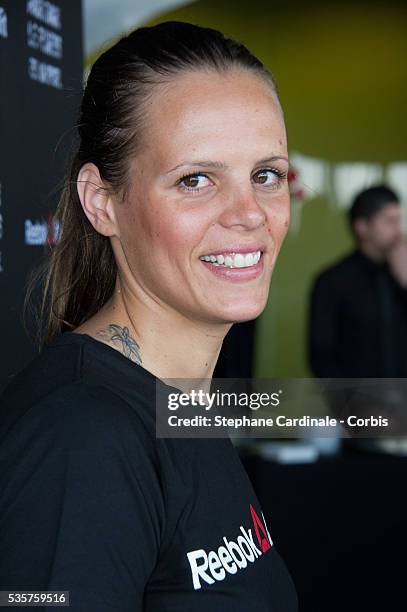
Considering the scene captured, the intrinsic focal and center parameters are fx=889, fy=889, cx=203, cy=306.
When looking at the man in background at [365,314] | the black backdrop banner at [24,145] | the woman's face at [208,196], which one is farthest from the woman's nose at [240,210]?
the man in background at [365,314]

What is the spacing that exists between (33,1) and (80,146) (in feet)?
2.43

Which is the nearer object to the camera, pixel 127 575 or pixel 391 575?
pixel 127 575

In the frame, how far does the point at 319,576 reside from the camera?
9.15 feet

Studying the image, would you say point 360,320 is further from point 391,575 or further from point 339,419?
point 339,419

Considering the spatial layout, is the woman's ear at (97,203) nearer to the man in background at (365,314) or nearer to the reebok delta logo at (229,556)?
the reebok delta logo at (229,556)

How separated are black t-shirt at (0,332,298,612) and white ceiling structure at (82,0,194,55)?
12.0 feet

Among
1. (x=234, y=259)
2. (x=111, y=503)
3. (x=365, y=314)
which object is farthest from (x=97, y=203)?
(x=365, y=314)

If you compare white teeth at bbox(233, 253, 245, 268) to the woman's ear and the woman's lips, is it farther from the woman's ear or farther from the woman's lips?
the woman's ear

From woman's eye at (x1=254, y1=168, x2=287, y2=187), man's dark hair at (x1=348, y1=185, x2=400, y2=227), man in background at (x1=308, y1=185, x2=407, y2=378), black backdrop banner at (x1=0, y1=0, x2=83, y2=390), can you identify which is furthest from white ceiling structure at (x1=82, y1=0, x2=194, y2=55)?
woman's eye at (x1=254, y1=168, x2=287, y2=187)

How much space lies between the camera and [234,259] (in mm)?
1111

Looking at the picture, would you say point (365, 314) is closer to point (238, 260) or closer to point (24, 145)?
point (24, 145)

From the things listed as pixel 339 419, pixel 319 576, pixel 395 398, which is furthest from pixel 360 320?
pixel 339 419

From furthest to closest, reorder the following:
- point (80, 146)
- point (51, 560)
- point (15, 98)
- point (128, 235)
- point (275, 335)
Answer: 1. point (275, 335)
2. point (15, 98)
3. point (80, 146)
4. point (128, 235)
5. point (51, 560)

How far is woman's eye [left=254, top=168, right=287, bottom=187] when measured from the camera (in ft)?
3.66
